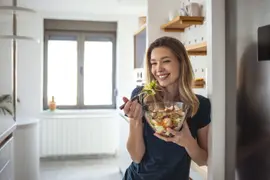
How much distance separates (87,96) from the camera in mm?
4625

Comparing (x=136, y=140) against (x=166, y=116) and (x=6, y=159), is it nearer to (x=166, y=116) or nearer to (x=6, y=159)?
(x=166, y=116)

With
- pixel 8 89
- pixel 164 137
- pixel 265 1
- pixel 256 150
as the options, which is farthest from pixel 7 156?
pixel 265 1

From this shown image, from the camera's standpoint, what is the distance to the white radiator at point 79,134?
4289 millimetres

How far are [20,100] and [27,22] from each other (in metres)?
1.10

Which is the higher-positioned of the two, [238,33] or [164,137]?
[238,33]

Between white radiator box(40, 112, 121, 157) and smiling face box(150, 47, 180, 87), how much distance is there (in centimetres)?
338

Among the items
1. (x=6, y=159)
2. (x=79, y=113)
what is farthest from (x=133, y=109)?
(x=79, y=113)

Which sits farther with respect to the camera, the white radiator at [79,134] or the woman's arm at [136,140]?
the white radiator at [79,134]

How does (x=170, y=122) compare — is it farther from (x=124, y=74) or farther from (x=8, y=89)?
(x=124, y=74)

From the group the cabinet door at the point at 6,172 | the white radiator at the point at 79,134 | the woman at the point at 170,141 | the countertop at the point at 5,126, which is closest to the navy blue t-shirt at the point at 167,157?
the woman at the point at 170,141

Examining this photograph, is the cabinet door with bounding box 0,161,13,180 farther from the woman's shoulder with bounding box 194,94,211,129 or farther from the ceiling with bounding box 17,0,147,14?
the ceiling with bounding box 17,0,147,14

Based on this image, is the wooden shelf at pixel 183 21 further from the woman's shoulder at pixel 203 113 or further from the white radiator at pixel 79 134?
the white radiator at pixel 79 134

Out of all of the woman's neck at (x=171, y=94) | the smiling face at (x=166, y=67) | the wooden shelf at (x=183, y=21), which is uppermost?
the wooden shelf at (x=183, y=21)

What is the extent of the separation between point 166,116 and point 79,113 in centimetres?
→ 359
